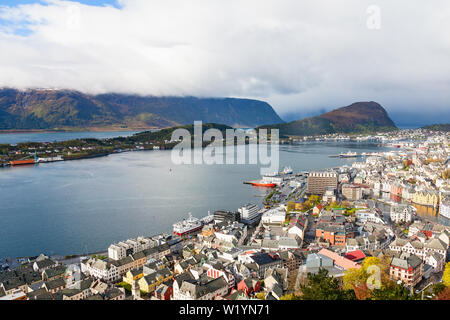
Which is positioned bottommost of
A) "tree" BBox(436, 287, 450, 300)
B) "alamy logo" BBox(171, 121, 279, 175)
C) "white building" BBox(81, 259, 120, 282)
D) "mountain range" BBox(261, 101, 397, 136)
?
"white building" BBox(81, 259, 120, 282)

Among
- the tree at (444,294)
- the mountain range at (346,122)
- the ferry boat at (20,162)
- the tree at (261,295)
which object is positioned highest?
the mountain range at (346,122)

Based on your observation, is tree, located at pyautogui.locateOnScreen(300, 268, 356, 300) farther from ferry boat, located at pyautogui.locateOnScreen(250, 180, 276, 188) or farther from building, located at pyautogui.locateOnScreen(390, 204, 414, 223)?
ferry boat, located at pyautogui.locateOnScreen(250, 180, 276, 188)

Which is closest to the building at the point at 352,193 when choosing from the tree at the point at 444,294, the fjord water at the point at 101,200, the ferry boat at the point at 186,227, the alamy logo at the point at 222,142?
the fjord water at the point at 101,200

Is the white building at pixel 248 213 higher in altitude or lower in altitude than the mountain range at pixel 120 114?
lower

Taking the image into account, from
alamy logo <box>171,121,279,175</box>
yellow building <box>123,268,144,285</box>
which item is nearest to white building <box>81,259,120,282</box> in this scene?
yellow building <box>123,268,144,285</box>

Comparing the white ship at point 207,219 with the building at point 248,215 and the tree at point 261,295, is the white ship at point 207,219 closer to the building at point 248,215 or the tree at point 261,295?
the building at point 248,215

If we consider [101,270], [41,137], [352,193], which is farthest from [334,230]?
[41,137]

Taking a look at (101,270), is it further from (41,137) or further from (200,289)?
(41,137)
